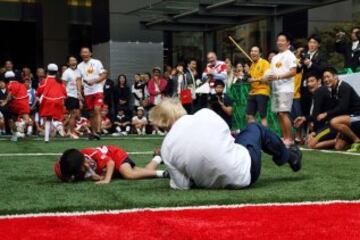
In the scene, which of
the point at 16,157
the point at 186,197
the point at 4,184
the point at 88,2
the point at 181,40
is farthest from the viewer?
the point at 88,2

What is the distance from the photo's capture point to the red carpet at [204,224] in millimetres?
4117

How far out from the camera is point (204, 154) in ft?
18.7

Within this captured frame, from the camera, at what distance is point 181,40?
23172 millimetres

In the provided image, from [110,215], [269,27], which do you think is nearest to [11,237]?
[110,215]

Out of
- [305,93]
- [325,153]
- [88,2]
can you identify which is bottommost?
[325,153]

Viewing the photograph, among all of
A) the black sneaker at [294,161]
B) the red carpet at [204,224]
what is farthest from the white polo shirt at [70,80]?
the red carpet at [204,224]

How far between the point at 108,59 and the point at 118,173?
1393 cm

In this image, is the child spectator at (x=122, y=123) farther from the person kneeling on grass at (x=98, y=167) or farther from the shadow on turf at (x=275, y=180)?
the shadow on turf at (x=275, y=180)

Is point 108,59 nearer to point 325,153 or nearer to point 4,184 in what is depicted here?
point 325,153

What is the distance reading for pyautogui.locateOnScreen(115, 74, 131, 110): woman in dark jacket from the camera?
18750mm

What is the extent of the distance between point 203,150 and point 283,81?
19.3ft

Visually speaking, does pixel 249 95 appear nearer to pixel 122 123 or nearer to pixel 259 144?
pixel 259 144

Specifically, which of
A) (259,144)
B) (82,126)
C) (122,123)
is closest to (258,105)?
(259,144)

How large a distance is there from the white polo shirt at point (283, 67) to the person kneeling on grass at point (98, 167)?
4.53 metres
